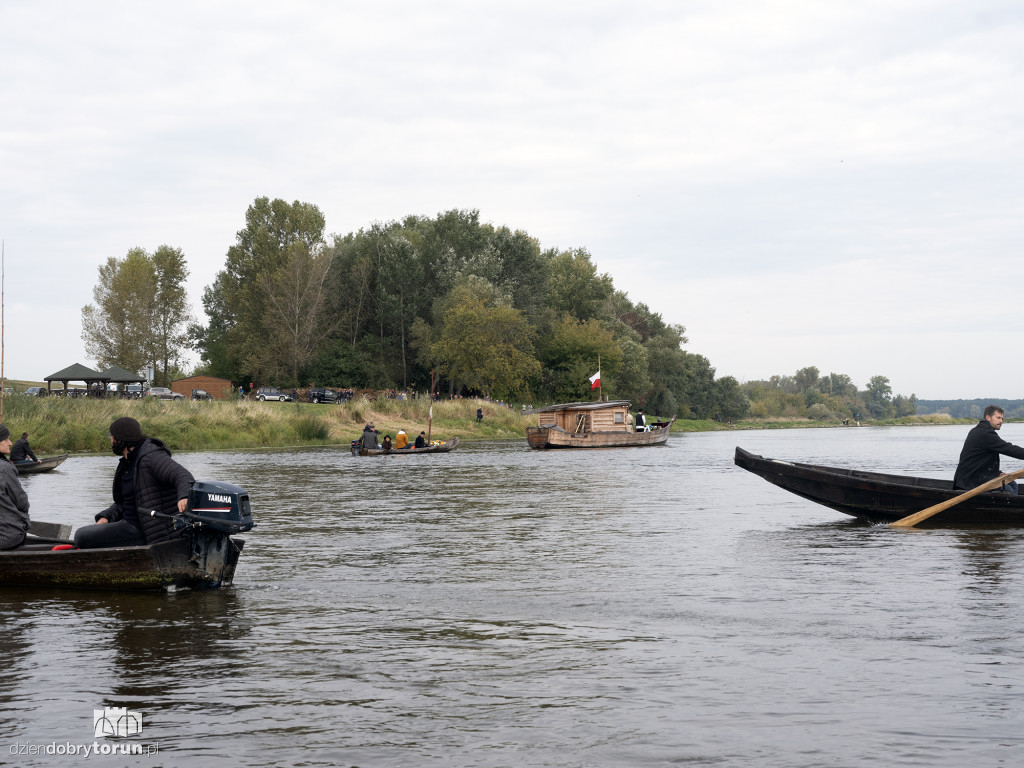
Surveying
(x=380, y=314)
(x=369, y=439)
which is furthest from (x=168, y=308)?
(x=369, y=439)

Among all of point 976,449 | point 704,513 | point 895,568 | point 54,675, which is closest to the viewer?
point 54,675

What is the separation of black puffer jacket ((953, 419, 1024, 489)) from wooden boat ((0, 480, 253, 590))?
501 inches

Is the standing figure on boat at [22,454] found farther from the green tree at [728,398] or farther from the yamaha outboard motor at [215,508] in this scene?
the green tree at [728,398]

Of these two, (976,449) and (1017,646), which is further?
(976,449)

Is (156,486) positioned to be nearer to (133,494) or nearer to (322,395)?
(133,494)

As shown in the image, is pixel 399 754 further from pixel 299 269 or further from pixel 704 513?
pixel 299 269

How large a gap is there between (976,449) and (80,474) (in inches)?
1053

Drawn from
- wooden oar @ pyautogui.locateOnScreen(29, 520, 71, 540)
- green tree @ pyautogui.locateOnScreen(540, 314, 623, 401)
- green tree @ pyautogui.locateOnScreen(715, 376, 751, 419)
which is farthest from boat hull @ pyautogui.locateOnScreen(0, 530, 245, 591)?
green tree @ pyautogui.locateOnScreen(715, 376, 751, 419)

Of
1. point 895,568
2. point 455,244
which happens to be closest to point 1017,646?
point 895,568

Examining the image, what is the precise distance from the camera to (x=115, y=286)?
281 feet

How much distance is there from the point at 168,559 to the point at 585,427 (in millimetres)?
49717

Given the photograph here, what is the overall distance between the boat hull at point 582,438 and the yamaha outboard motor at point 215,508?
44608mm

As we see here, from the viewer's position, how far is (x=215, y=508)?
10.3m

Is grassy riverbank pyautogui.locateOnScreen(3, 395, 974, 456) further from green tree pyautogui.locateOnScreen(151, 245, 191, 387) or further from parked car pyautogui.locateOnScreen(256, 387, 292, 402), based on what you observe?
green tree pyautogui.locateOnScreen(151, 245, 191, 387)
